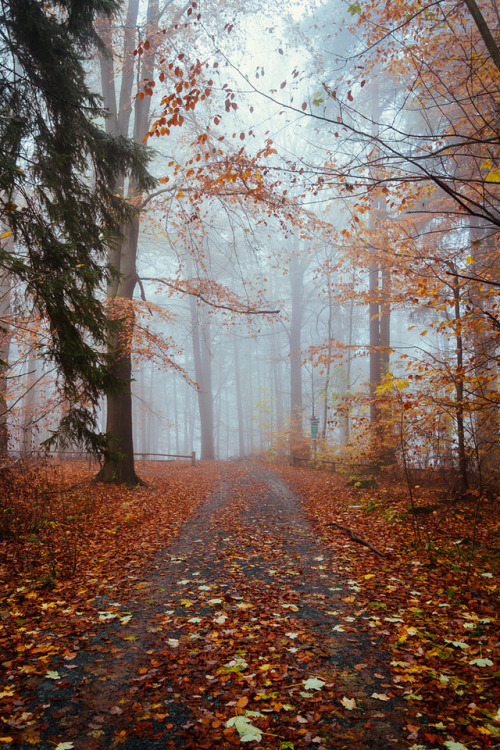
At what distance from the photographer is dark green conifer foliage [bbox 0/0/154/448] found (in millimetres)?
5195

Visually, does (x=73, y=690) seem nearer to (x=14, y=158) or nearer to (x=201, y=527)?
(x=201, y=527)

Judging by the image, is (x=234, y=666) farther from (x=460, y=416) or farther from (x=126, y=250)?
(x=126, y=250)

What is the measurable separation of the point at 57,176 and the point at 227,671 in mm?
6168

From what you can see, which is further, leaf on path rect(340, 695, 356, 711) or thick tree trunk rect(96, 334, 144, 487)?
thick tree trunk rect(96, 334, 144, 487)

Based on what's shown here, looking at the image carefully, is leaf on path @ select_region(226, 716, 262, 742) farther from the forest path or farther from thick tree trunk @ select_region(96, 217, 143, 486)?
thick tree trunk @ select_region(96, 217, 143, 486)

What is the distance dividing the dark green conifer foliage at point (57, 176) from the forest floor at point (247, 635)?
208 centimetres

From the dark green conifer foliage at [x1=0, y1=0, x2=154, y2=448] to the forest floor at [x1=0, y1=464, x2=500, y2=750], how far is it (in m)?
2.08

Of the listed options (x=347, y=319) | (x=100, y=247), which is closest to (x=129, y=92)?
(x=100, y=247)

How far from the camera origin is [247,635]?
11.4ft

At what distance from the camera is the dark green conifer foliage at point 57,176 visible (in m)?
5.20

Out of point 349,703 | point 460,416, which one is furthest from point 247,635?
point 460,416

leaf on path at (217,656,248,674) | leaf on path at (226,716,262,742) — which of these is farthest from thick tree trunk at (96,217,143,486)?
leaf on path at (226,716,262,742)

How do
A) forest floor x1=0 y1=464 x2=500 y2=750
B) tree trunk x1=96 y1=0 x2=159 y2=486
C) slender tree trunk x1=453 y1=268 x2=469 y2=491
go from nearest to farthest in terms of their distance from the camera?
forest floor x1=0 y1=464 x2=500 y2=750 → slender tree trunk x1=453 y1=268 x2=469 y2=491 → tree trunk x1=96 y1=0 x2=159 y2=486

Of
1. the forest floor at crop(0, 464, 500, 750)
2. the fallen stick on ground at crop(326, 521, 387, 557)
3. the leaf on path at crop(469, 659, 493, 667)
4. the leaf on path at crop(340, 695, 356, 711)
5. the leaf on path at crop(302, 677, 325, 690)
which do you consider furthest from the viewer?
the fallen stick on ground at crop(326, 521, 387, 557)
